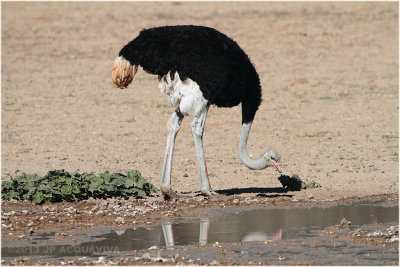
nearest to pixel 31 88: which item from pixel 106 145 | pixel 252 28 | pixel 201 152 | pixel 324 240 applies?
pixel 106 145

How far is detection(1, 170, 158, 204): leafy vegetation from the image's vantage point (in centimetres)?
958

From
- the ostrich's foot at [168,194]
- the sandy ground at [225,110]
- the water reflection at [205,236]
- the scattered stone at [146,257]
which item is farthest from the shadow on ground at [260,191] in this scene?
the scattered stone at [146,257]

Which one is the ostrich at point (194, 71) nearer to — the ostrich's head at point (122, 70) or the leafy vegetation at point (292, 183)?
the ostrich's head at point (122, 70)

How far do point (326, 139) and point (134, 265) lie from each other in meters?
7.11

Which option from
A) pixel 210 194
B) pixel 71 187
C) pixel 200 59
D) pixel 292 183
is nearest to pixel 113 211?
pixel 71 187

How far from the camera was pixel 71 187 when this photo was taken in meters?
9.59

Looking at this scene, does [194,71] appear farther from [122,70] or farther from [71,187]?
[71,187]

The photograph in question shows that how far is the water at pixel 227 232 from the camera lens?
7.46m

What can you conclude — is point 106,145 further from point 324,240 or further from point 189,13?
point 189,13

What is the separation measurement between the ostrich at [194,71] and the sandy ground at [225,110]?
945mm

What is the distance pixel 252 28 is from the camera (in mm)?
22141

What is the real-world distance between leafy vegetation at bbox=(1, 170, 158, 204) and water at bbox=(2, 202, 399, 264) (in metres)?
1.10

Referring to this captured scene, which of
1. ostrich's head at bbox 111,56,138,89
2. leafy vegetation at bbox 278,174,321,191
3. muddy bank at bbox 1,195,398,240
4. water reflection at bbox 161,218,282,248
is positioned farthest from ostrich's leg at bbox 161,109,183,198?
leafy vegetation at bbox 278,174,321,191

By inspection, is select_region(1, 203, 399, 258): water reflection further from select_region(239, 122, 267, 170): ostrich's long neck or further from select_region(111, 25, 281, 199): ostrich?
select_region(111, 25, 281, 199): ostrich
